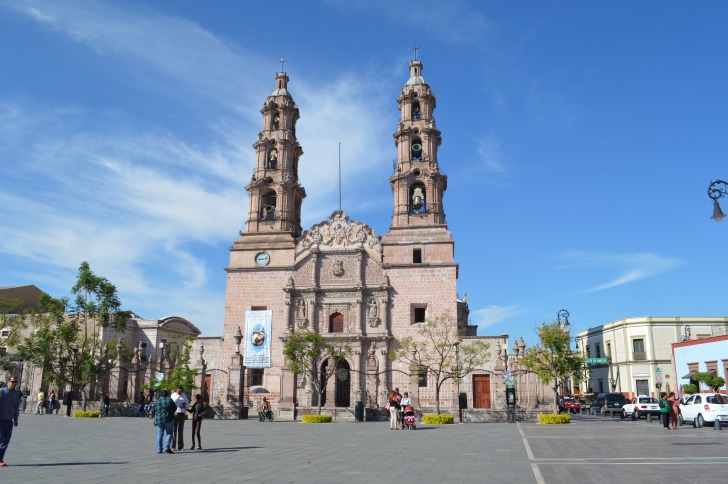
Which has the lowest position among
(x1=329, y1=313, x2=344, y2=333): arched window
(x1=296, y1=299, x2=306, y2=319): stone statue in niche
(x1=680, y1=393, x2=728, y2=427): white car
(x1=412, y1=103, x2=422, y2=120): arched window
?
(x1=680, y1=393, x2=728, y2=427): white car

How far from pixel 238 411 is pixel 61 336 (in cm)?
1324

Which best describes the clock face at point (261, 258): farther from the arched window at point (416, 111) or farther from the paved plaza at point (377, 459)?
the paved plaza at point (377, 459)

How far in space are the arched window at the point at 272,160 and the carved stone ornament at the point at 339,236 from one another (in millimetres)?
7041

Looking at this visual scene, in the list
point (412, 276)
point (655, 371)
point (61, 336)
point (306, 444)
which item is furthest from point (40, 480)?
point (655, 371)

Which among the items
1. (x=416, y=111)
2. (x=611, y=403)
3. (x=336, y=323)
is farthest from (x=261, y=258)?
(x=611, y=403)

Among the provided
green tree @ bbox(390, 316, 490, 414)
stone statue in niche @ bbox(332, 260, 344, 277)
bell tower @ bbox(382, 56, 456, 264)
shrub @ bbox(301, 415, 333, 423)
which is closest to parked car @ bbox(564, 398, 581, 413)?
green tree @ bbox(390, 316, 490, 414)

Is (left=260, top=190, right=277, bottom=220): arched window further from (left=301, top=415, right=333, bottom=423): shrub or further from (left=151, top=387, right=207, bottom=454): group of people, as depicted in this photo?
(left=151, top=387, right=207, bottom=454): group of people

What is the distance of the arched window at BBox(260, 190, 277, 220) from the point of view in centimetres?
4612

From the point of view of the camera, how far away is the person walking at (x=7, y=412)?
12.3 m

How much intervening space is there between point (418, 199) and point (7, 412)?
34.6m

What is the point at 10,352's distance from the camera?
48.8 meters

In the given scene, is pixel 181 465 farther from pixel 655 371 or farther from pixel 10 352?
pixel 655 371

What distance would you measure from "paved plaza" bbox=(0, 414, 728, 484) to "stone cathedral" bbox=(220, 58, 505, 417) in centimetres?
2030

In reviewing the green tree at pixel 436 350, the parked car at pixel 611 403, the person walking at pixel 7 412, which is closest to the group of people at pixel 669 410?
the green tree at pixel 436 350
